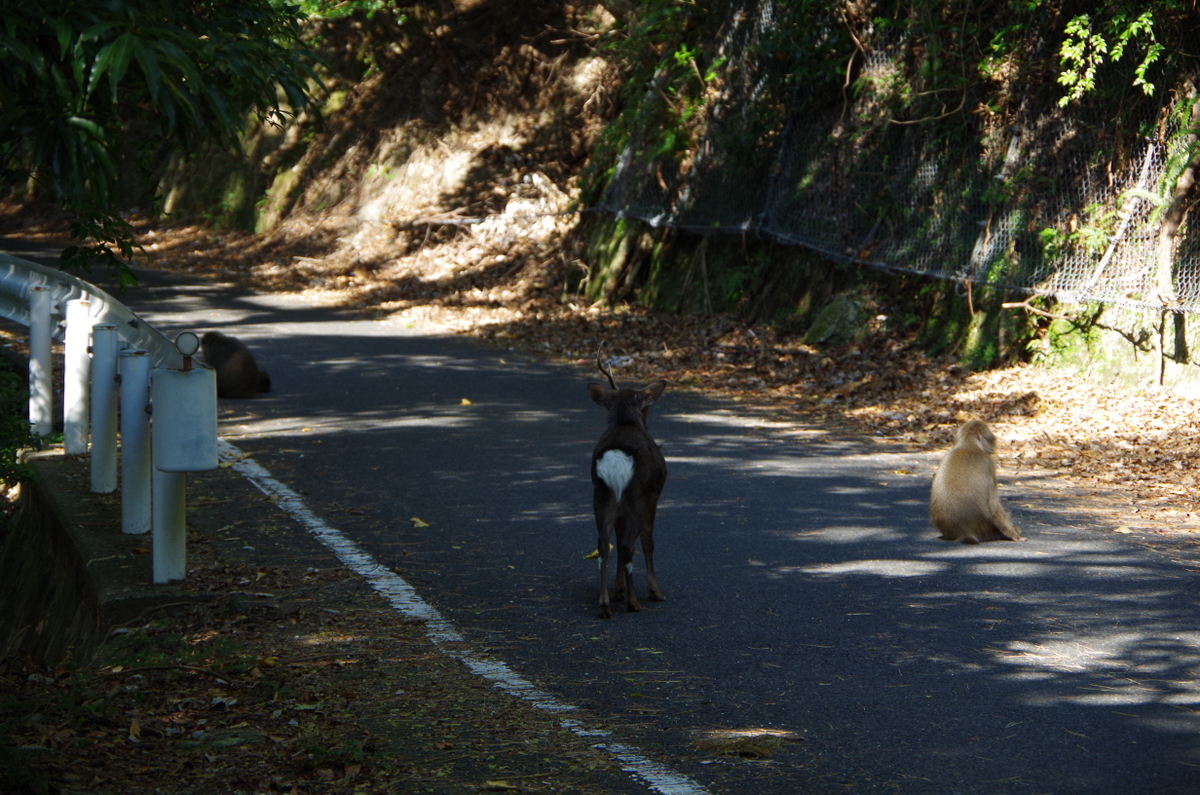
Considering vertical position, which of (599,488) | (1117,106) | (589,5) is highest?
(589,5)

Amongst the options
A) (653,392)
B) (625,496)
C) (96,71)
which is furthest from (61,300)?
(96,71)

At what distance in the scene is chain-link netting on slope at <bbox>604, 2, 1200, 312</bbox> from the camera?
11766mm

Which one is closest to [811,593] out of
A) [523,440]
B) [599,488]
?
[599,488]

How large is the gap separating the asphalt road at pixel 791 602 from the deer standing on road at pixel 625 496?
6.9 inches

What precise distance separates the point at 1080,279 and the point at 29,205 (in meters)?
29.2

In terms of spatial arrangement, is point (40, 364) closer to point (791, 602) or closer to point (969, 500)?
point (791, 602)

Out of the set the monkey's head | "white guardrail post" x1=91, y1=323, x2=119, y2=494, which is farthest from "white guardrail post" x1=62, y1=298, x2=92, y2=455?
the monkey's head

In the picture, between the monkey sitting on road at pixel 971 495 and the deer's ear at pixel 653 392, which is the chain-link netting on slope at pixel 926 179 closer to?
the monkey sitting on road at pixel 971 495

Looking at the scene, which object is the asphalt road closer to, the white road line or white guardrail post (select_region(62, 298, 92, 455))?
the white road line

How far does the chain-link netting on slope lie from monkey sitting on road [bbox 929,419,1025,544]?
495cm

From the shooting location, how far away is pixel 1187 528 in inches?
298

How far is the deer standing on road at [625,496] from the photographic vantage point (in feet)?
18.6

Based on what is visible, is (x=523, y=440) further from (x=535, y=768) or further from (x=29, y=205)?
(x=29, y=205)

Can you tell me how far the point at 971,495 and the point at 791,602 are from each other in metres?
1.70
